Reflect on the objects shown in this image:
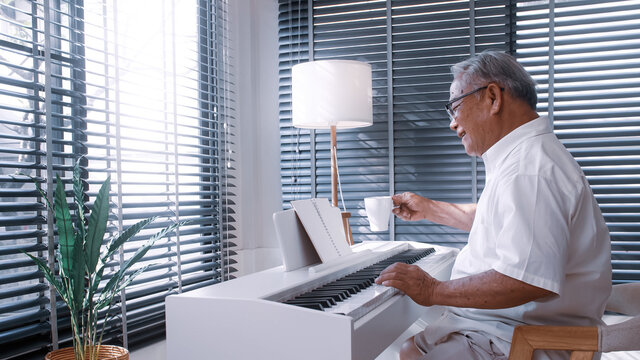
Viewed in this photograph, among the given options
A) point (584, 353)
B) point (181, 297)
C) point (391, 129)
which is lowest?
point (584, 353)

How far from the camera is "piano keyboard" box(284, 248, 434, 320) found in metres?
1.40

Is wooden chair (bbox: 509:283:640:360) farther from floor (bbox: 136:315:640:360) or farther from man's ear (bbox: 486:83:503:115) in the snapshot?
floor (bbox: 136:315:640:360)

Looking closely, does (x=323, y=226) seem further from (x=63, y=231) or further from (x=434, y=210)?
(x=63, y=231)

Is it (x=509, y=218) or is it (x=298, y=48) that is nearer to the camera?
(x=509, y=218)

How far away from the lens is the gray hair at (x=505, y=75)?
1.68m

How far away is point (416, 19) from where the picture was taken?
11.1 feet

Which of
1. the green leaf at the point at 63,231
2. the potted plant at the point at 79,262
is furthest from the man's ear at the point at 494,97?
the green leaf at the point at 63,231

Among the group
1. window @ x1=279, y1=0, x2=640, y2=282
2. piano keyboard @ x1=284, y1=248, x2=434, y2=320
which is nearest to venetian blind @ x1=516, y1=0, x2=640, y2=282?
window @ x1=279, y1=0, x2=640, y2=282

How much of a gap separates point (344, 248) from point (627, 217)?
198 centimetres

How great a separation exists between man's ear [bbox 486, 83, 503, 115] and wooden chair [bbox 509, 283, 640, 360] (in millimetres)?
711

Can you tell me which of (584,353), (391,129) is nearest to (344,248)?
(584,353)

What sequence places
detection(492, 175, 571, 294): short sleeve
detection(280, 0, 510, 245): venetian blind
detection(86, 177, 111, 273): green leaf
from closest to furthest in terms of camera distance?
detection(492, 175, 571, 294): short sleeve < detection(86, 177, 111, 273): green leaf < detection(280, 0, 510, 245): venetian blind

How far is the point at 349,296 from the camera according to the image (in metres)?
1.55

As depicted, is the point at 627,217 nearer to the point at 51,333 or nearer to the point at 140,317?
the point at 140,317
